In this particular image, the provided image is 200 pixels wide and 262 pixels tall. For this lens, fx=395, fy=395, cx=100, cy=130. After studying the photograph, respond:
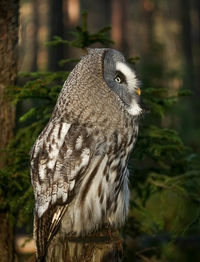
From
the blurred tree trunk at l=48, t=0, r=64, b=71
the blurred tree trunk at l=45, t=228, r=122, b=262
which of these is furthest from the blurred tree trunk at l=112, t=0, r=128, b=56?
the blurred tree trunk at l=45, t=228, r=122, b=262

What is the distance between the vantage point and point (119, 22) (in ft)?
49.1

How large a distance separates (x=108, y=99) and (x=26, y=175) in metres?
0.98

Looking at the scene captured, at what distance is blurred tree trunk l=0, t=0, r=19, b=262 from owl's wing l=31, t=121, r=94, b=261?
30.7 inches

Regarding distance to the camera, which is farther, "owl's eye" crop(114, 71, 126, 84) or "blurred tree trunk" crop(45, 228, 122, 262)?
"owl's eye" crop(114, 71, 126, 84)

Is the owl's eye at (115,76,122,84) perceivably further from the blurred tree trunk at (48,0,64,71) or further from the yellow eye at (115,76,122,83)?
the blurred tree trunk at (48,0,64,71)

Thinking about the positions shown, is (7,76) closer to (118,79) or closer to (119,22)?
(118,79)

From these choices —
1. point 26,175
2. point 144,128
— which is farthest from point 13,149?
point 144,128

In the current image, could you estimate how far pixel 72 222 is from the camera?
2.64 metres

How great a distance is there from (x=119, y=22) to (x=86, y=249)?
13.4 metres

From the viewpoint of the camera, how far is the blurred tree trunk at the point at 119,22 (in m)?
14.1

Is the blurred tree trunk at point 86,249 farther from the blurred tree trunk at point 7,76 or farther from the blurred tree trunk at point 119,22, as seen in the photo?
the blurred tree trunk at point 119,22

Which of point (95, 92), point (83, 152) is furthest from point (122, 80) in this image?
point (83, 152)

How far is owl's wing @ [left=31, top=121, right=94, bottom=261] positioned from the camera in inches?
99.8

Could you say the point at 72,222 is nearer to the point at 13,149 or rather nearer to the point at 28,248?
the point at 13,149
